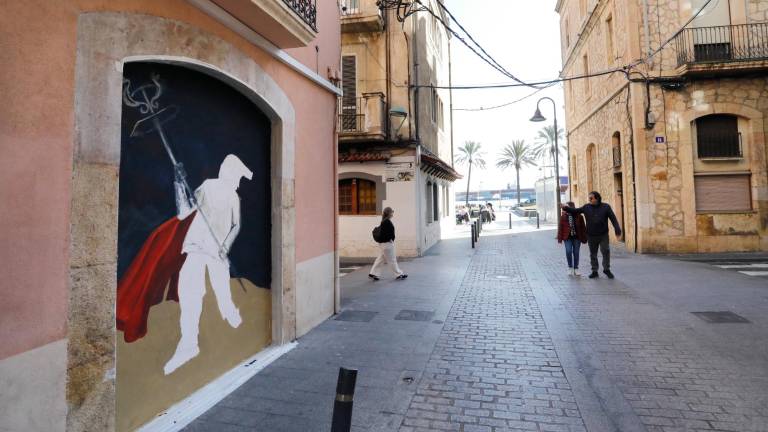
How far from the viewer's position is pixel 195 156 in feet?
12.6

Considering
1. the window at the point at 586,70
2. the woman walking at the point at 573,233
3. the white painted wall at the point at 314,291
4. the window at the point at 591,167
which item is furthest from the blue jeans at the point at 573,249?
the window at the point at 586,70

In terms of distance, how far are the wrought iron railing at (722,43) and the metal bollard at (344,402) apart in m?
14.9

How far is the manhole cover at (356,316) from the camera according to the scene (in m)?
6.12

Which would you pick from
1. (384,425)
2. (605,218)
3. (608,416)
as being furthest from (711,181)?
Result: (384,425)

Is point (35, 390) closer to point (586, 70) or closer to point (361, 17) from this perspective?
point (361, 17)

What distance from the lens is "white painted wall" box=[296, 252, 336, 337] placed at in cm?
535

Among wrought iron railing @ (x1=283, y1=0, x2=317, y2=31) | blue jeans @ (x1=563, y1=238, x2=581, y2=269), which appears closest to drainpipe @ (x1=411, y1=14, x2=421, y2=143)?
blue jeans @ (x1=563, y1=238, x2=581, y2=269)

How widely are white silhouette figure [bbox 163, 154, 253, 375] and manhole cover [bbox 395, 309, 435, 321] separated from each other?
258 cm

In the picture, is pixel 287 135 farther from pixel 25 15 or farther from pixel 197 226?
pixel 25 15

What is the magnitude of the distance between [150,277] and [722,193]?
15.6 meters

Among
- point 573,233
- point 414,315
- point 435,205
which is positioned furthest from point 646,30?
point 414,315

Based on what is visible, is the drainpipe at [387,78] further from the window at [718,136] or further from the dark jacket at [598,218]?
the window at [718,136]

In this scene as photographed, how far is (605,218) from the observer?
29.7ft

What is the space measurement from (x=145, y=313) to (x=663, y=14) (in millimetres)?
16142
